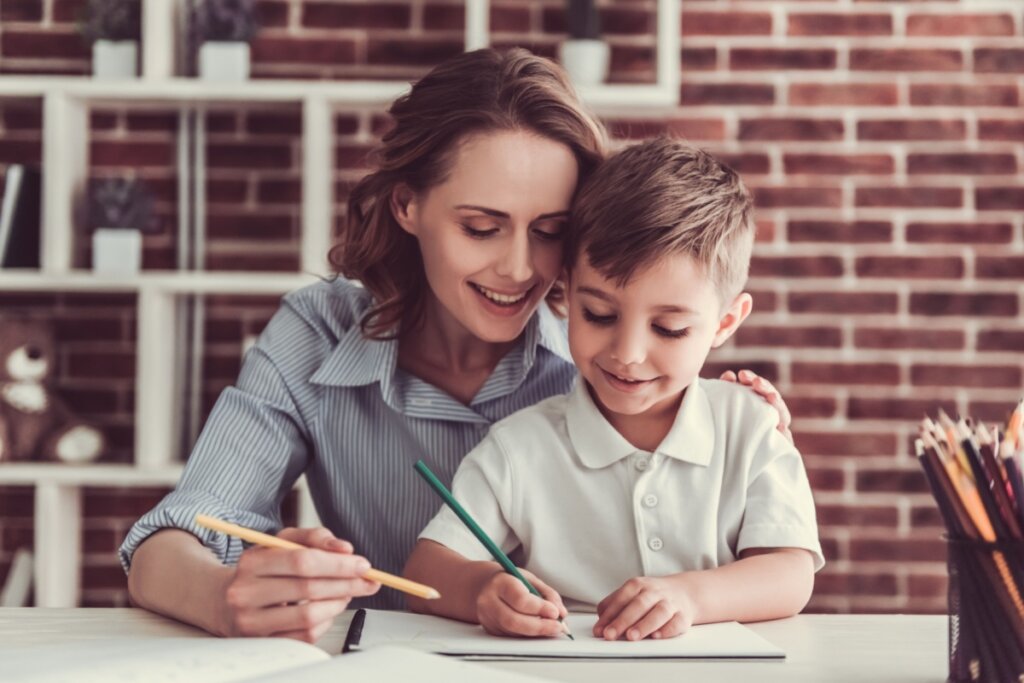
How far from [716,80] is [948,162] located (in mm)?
604

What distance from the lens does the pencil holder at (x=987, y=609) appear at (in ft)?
2.61

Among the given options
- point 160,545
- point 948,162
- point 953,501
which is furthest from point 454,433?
point 948,162

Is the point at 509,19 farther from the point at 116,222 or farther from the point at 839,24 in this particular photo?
the point at 116,222

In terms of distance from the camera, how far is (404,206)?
5.13 feet

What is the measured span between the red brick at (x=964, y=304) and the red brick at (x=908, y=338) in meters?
0.05

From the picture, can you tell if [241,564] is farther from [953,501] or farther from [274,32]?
[274,32]

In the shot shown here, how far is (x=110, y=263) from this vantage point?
2707 mm

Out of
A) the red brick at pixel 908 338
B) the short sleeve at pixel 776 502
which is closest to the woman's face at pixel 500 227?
the short sleeve at pixel 776 502

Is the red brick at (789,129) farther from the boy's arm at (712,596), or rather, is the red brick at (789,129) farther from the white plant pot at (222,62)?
the boy's arm at (712,596)

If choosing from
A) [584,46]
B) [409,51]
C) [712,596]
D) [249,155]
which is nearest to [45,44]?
[249,155]

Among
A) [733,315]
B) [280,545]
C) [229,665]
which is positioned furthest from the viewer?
[733,315]

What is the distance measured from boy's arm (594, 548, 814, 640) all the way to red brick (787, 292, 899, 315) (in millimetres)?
1743

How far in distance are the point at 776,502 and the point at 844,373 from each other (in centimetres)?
175

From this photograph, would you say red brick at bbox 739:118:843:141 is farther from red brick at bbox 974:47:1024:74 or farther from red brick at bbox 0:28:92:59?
red brick at bbox 0:28:92:59
